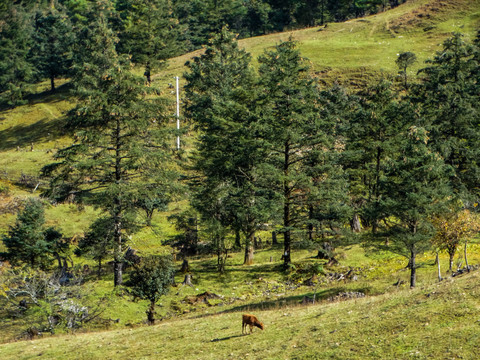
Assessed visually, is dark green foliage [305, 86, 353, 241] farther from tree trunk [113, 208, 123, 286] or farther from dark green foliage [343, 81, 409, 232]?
tree trunk [113, 208, 123, 286]

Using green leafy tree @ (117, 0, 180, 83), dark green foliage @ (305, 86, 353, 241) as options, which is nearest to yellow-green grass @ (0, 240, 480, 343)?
dark green foliage @ (305, 86, 353, 241)

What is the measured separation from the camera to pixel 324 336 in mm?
18141

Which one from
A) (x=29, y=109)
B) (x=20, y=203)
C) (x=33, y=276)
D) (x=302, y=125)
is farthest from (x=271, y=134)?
(x=29, y=109)

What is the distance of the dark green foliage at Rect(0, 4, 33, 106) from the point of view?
325ft

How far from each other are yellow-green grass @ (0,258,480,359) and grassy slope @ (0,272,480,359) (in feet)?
0.10

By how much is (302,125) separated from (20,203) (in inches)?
1527

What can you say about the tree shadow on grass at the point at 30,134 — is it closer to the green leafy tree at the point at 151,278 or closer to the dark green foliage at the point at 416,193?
the green leafy tree at the point at 151,278

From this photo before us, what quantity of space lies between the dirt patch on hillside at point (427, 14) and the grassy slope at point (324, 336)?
105 m

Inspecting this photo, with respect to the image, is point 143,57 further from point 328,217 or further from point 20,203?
point 328,217

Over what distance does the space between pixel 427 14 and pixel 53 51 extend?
89316mm

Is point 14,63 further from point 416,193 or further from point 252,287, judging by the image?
point 416,193

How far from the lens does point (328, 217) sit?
42312 mm

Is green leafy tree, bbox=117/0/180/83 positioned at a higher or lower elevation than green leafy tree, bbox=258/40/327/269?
higher

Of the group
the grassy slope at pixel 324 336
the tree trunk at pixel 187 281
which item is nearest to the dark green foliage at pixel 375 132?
the tree trunk at pixel 187 281
